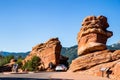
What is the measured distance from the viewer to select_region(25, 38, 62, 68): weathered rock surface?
122 meters

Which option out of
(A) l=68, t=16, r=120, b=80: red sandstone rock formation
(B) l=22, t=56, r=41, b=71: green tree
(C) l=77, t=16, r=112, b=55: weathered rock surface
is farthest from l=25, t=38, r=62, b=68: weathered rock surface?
(C) l=77, t=16, r=112, b=55: weathered rock surface

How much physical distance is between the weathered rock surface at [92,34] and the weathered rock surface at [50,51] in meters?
57.1

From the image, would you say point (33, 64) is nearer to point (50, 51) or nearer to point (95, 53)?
point (50, 51)

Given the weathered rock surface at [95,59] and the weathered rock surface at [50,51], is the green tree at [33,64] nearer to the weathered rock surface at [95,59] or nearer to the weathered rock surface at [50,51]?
the weathered rock surface at [50,51]

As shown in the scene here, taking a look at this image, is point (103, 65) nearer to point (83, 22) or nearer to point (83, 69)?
point (83, 69)

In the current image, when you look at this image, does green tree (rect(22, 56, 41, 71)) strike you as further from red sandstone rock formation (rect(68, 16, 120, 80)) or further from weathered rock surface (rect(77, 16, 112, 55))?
weathered rock surface (rect(77, 16, 112, 55))

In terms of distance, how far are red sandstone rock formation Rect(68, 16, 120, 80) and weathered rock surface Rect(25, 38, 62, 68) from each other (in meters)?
56.7

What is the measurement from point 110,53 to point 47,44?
243ft

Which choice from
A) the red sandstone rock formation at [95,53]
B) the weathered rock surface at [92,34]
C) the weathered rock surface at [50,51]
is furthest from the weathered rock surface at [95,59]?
the weathered rock surface at [50,51]

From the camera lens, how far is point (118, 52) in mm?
54312

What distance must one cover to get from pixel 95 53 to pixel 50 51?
6871cm

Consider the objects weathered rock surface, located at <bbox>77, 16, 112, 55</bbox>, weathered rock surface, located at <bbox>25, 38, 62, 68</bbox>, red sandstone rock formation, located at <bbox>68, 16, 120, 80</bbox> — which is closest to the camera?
red sandstone rock formation, located at <bbox>68, 16, 120, 80</bbox>

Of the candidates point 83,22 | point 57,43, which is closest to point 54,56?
point 57,43

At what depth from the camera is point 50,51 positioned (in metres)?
124
